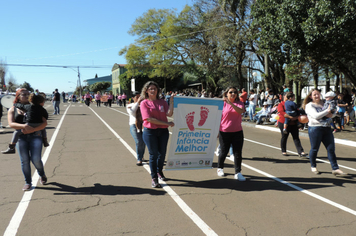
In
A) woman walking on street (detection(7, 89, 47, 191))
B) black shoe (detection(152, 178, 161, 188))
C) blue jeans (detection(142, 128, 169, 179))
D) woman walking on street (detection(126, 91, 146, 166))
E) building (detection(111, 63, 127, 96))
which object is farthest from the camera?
building (detection(111, 63, 127, 96))

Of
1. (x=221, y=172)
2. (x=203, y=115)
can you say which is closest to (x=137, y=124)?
(x=203, y=115)

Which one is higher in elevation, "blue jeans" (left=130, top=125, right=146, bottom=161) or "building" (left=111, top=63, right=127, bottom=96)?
"building" (left=111, top=63, right=127, bottom=96)

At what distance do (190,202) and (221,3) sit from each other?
23.8m

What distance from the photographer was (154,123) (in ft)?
16.7

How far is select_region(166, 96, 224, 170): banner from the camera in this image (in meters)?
5.69

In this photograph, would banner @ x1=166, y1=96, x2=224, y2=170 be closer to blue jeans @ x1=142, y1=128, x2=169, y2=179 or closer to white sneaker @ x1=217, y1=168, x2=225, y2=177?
white sneaker @ x1=217, y1=168, x2=225, y2=177

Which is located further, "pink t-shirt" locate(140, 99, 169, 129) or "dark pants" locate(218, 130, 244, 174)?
"dark pants" locate(218, 130, 244, 174)

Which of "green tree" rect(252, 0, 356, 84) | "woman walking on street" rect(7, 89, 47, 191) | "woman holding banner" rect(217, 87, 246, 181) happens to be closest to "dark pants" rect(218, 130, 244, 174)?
"woman holding banner" rect(217, 87, 246, 181)

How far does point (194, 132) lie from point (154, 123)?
109 centimetres

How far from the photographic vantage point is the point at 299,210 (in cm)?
438

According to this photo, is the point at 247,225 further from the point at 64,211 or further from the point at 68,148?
the point at 68,148

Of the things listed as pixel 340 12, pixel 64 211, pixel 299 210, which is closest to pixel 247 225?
pixel 299 210

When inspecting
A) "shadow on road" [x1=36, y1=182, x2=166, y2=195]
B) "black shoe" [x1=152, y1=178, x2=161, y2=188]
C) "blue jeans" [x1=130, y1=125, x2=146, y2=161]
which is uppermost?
"blue jeans" [x1=130, y1=125, x2=146, y2=161]

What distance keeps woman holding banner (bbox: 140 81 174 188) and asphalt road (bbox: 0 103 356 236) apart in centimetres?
62
